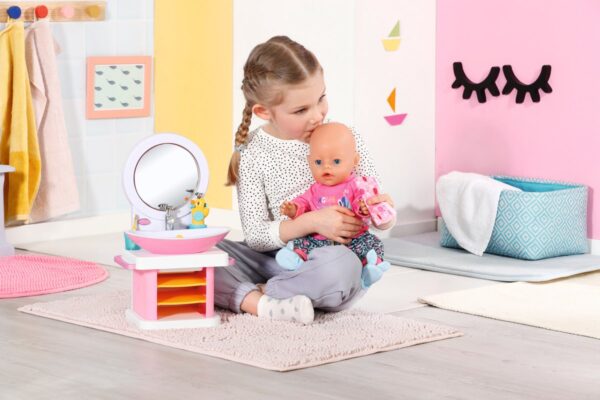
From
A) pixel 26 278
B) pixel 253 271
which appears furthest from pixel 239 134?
pixel 26 278

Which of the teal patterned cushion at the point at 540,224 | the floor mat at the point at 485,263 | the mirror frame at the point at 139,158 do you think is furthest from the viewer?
the teal patterned cushion at the point at 540,224

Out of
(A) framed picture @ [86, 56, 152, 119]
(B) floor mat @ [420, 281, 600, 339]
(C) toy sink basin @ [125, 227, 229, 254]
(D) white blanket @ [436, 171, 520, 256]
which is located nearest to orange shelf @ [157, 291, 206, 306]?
(C) toy sink basin @ [125, 227, 229, 254]

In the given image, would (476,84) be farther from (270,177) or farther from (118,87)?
(270,177)

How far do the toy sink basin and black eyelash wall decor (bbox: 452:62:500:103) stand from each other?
1517mm

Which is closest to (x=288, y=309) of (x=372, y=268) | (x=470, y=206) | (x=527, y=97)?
(x=372, y=268)

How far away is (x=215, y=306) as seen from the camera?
8.30ft

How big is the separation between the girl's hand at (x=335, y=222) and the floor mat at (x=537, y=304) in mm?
370

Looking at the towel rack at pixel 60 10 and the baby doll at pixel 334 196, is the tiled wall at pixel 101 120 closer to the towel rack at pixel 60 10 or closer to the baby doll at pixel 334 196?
the towel rack at pixel 60 10

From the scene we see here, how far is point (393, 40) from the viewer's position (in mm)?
3557

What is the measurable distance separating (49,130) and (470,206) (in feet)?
4.49

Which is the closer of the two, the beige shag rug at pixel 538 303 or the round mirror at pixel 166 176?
the beige shag rug at pixel 538 303

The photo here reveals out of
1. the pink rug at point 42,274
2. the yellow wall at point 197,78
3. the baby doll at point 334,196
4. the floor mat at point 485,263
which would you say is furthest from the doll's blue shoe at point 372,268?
the yellow wall at point 197,78

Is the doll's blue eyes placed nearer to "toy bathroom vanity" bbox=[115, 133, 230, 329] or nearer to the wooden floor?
"toy bathroom vanity" bbox=[115, 133, 230, 329]

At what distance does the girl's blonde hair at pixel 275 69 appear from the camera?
7.92 ft
